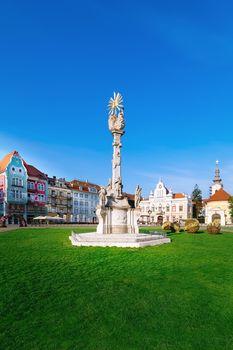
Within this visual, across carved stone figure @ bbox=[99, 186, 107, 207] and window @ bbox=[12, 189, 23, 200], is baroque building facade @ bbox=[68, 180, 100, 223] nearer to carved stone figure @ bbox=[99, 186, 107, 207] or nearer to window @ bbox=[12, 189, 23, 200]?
window @ bbox=[12, 189, 23, 200]

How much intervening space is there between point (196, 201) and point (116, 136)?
8360 centimetres

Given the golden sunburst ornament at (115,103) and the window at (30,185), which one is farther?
the window at (30,185)

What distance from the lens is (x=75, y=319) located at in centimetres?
705

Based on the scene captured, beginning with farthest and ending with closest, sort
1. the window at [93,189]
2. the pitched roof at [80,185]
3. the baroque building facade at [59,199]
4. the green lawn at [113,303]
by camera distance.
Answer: the window at [93,189]
the pitched roof at [80,185]
the baroque building facade at [59,199]
the green lawn at [113,303]

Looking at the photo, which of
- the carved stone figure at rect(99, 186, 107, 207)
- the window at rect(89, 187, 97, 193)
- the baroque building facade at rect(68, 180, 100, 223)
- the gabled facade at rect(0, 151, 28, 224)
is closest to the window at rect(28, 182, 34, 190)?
the gabled facade at rect(0, 151, 28, 224)

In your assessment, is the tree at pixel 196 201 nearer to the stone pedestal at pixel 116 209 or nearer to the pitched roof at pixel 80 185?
the pitched roof at pixel 80 185

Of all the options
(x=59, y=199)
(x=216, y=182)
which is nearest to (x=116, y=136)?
(x=59, y=199)

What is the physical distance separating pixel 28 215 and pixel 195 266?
58.5 metres

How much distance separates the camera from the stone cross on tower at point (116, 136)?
2195 cm

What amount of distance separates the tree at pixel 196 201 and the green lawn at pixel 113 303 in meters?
88.0

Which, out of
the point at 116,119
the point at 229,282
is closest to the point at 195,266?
the point at 229,282

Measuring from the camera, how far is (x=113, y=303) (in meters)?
8.10

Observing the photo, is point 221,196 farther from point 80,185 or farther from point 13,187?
point 13,187

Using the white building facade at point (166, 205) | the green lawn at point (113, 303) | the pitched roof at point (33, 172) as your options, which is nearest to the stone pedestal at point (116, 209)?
the green lawn at point (113, 303)
